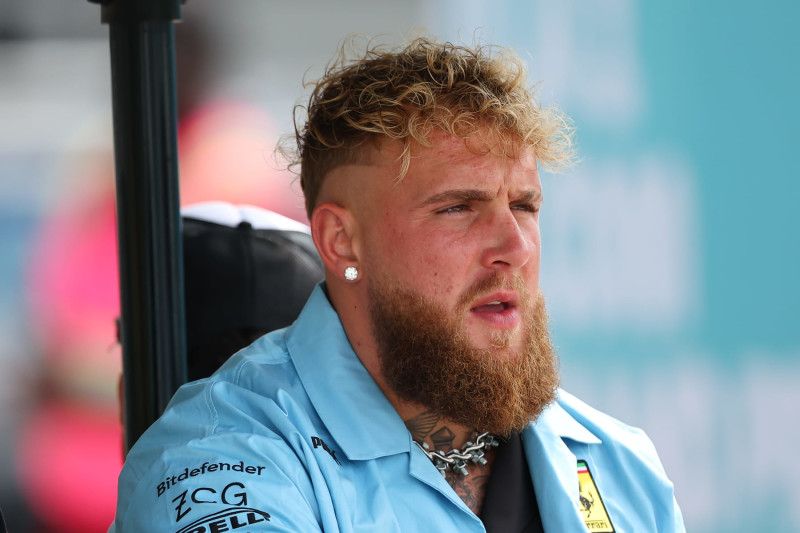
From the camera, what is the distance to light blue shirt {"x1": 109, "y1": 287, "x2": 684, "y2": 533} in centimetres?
132

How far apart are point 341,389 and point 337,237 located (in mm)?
292

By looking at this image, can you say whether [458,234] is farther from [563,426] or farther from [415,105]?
[563,426]

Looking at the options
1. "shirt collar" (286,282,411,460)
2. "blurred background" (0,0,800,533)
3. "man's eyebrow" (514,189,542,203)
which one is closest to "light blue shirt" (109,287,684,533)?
"shirt collar" (286,282,411,460)

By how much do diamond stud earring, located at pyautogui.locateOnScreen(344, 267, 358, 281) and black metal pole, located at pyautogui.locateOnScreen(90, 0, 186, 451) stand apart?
30 cm

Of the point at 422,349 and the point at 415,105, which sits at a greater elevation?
the point at 415,105

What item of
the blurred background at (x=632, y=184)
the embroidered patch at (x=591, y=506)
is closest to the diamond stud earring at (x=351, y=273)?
the embroidered patch at (x=591, y=506)

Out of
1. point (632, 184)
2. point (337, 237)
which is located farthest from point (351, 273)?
point (632, 184)

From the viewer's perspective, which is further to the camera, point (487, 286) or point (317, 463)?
point (487, 286)

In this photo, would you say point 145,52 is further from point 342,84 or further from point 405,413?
point 405,413

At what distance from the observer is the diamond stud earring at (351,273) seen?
66.7 inches

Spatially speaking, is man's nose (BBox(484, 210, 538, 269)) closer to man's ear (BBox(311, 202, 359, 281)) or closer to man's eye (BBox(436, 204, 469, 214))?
man's eye (BBox(436, 204, 469, 214))

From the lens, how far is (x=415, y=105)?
1.64 meters

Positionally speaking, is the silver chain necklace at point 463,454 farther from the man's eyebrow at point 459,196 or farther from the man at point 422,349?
the man's eyebrow at point 459,196

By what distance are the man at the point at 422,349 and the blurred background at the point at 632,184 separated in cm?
198
